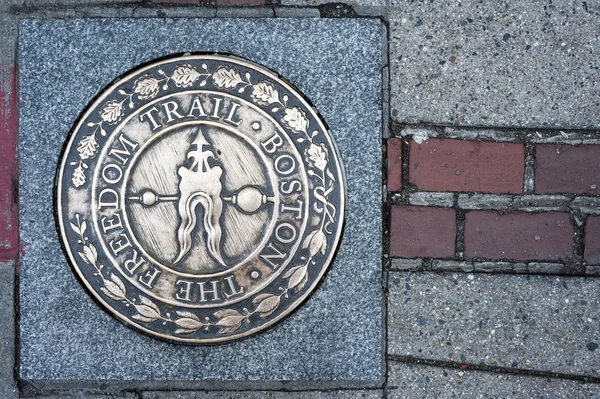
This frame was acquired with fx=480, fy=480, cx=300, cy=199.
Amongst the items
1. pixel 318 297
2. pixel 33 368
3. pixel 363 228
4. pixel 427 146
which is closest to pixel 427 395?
pixel 318 297

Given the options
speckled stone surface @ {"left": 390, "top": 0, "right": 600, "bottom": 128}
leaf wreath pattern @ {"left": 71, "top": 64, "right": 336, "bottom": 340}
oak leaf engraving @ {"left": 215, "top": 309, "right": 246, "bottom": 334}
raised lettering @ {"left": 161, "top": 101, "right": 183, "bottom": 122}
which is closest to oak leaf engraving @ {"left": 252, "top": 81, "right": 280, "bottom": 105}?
leaf wreath pattern @ {"left": 71, "top": 64, "right": 336, "bottom": 340}

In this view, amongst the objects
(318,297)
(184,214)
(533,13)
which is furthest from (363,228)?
(533,13)

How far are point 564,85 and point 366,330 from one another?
40.2 inches

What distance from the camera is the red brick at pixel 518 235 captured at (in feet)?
5.04

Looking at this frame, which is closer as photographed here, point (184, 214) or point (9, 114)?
point (184, 214)

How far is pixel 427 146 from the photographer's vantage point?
60.6 inches

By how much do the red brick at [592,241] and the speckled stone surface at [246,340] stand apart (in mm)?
674

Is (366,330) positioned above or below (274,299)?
below

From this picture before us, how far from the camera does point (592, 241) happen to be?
5.08ft

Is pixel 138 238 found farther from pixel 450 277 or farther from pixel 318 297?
pixel 450 277

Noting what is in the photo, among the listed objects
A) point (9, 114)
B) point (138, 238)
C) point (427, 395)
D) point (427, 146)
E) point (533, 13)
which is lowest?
point (427, 395)

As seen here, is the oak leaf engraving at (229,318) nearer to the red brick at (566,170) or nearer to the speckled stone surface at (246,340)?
the speckled stone surface at (246,340)

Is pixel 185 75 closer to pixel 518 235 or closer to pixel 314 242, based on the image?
pixel 314 242

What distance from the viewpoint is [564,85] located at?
156 cm
